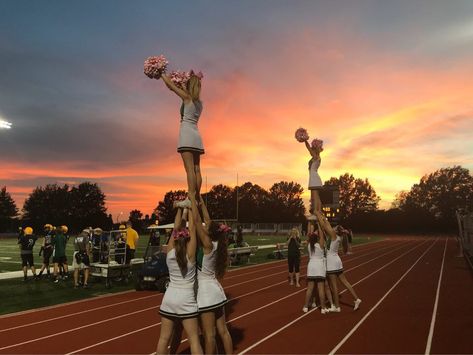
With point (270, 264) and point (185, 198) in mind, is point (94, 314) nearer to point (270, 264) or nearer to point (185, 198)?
point (185, 198)

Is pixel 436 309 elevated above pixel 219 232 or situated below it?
below

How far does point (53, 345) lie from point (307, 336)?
432 centimetres

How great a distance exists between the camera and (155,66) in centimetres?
530

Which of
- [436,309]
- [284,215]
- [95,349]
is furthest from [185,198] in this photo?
[284,215]

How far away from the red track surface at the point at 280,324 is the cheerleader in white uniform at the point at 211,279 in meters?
2.05

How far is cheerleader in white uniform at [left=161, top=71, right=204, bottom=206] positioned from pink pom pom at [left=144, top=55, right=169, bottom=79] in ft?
0.26

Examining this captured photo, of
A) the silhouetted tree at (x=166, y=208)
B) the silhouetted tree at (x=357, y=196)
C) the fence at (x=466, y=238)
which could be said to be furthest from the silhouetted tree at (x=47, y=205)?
the fence at (x=466, y=238)

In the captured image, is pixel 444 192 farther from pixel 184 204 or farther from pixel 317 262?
pixel 184 204

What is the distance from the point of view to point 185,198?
4.89 meters

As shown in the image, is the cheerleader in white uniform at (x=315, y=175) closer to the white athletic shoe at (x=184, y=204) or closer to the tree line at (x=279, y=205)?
the white athletic shoe at (x=184, y=204)

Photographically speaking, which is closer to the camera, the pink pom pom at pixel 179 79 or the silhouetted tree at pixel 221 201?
the pink pom pom at pixel 179 79

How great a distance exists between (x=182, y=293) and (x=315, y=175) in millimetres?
5195

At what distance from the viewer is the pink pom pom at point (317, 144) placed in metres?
8.90

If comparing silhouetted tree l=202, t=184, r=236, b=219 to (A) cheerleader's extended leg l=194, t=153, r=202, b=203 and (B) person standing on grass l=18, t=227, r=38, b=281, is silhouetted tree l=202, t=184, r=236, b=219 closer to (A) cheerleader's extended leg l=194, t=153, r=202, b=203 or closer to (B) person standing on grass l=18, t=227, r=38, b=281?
(B) person standing on grass l=18, t=227, r=38, b=281
